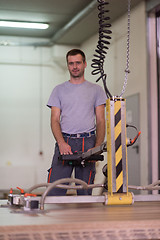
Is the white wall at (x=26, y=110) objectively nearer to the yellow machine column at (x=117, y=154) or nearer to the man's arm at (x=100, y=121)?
the man's arm at (x=100, y=121)

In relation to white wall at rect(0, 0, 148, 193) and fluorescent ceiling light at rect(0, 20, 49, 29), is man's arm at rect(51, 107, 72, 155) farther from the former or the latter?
white wall at rect(0, 0, 148, 193)

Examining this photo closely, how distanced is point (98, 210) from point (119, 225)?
24 centimetres

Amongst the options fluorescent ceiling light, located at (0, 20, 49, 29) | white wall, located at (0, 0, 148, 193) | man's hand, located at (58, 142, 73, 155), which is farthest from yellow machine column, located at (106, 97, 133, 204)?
white wall, located at (0, 0, 148, 193)

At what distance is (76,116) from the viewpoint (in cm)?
262

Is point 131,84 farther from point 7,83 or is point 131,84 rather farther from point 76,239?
point 76,239

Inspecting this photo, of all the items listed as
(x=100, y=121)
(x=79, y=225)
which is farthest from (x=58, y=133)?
(x=79, y=225)

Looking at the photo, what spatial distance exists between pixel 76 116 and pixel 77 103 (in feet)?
0.28

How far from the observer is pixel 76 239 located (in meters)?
0.84

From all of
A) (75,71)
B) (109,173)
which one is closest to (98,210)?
(109,173)

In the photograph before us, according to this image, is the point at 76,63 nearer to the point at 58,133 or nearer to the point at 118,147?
the point at 58,133

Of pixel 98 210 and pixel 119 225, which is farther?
pixel 98 210

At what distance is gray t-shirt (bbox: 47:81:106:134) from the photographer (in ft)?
8.56

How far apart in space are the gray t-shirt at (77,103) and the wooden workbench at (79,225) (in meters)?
1.57

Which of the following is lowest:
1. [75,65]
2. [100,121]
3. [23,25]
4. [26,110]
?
[100,121]
